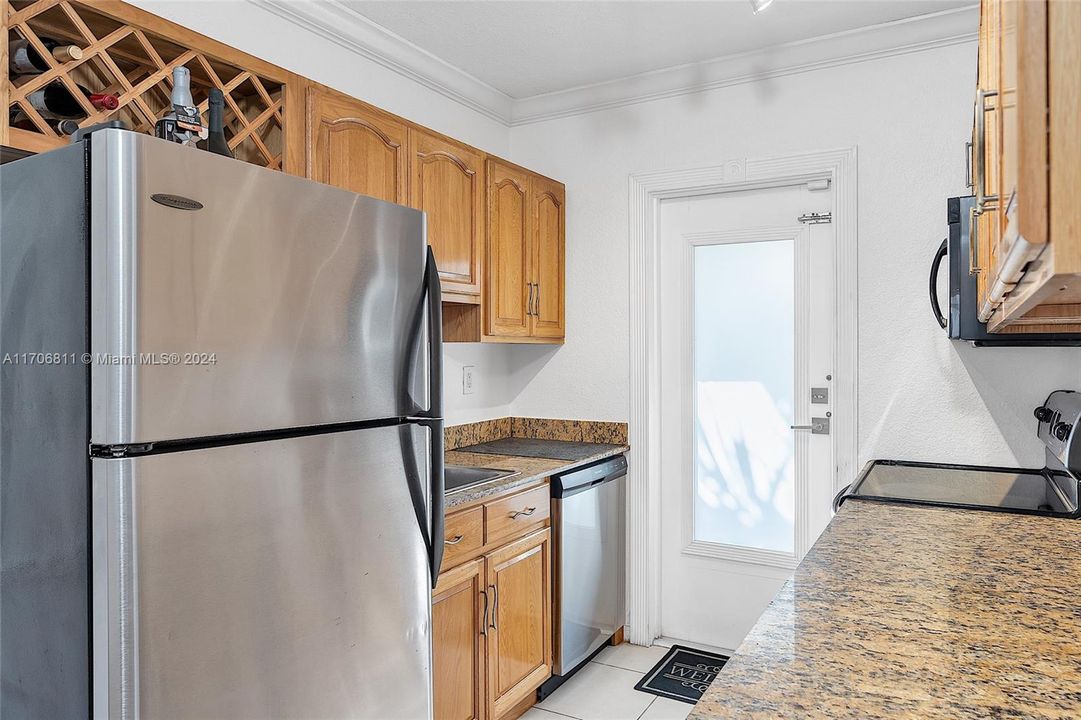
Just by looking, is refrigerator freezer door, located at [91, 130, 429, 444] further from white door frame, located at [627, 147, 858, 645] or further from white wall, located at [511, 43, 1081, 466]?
white wall, located at [511, 43, 1081, 466]

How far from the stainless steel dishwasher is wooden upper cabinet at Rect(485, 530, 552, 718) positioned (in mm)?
62

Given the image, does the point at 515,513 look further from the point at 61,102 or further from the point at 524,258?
the point at 61,102

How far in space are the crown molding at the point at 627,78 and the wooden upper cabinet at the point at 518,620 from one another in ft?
6.26

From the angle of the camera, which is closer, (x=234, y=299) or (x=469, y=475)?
(x=234, y=299)

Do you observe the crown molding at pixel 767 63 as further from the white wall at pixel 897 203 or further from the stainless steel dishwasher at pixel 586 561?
the stainless steel dishwasher at pixel 586 561

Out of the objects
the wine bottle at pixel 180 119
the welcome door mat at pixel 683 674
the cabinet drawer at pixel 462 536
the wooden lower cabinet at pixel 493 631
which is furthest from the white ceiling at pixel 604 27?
the welcome door mat at pixel 683 674

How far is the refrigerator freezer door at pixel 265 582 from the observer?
1158 millimetres

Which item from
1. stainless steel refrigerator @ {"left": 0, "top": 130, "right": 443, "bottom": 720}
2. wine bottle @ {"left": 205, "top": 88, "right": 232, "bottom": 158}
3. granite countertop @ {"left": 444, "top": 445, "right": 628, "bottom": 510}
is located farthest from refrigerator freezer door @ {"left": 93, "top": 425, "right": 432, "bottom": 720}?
wine bottle @ {"left": 205, "top": 88, "right": 232, "bottom": 158}

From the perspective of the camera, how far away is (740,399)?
3.15 m

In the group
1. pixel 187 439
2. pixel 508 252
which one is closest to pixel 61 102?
pixel 187 439

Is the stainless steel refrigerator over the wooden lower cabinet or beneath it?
over

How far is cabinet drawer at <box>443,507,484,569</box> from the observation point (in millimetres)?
2205

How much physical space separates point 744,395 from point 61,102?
2565 millimetres

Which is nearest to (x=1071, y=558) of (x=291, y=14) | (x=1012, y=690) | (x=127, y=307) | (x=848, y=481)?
(x=1012, y=690)
